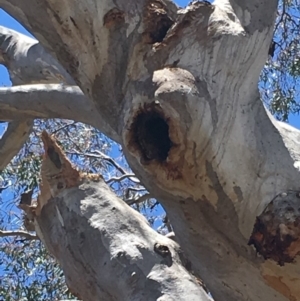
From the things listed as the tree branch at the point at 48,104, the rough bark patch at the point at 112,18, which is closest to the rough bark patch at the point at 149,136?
the rough bark patch at the point at 112,18

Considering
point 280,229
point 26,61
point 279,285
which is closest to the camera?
point 280,229

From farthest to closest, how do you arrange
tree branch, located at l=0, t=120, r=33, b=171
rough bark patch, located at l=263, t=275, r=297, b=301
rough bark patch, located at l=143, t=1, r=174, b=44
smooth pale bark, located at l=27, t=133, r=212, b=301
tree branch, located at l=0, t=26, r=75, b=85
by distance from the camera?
tree branch, located at l=0, t=120, r=33, b=171, tree branch, located at l=0, t=26, r=75, b=85, smooth pale bark, located at l=27, t=133, r=212, b=301, rough bark patch, located at l=143, t=1, r=174, b=44, rough bark patch, located at l=263, t=275, r=297, b=301

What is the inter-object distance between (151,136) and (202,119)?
103 millimetres

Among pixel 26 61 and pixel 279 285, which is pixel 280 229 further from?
pixel 26 61

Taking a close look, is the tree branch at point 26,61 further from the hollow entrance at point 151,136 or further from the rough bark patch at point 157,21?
the hollow entrance at point 151,136

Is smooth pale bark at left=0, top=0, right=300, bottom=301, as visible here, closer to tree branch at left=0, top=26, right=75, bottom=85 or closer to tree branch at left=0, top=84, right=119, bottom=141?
tree branch at left=0, top=84, right=119, bottom=141

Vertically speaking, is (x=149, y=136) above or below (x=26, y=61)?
below

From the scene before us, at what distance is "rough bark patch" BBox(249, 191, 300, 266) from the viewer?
121 centimetres

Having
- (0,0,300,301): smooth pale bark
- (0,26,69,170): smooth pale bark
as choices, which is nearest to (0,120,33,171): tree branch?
(0,26,69,170): smooth pale bark

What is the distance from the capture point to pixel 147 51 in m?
1.44

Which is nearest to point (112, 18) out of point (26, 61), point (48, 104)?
point (48, 104)

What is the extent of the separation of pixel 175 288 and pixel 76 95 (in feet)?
3.10

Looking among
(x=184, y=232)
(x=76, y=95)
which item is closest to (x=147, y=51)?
(x=184, y=232)

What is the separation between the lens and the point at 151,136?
1.30 m
